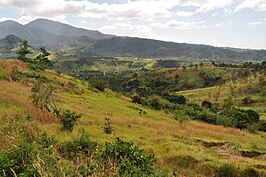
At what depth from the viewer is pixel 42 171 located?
636cm

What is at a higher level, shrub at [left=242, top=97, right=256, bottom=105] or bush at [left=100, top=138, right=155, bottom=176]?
bush at [left=100, top=138, right=155, bottom=176]

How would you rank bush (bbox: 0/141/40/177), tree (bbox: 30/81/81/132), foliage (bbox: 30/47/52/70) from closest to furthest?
bush (bbox: 0/141/40/177) → tree (bbox: 30/81/81/132) → foliage (bbox: 30/47/52/70)

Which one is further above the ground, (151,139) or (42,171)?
(42,171)

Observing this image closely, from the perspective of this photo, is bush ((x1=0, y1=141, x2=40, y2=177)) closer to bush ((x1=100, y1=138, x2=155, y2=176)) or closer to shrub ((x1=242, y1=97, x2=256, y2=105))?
bush ((x1=100, y1=138, x2=155, y2=176))

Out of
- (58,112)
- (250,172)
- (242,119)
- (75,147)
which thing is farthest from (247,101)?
(75,147)

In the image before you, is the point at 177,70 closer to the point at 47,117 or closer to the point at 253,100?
the point at 253,100

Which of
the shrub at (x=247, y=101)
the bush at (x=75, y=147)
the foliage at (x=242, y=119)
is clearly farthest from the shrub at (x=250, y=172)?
the shrub at (x=247, y=101)

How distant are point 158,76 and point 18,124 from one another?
144861 millimetres

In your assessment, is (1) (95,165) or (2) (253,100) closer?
(1) (95,165)

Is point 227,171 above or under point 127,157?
under

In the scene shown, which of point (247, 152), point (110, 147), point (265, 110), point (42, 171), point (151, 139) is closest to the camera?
point (42, 171)

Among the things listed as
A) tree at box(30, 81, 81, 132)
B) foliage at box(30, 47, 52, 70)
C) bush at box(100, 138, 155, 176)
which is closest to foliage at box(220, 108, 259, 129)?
tree at box(30, 81, 81, 132)

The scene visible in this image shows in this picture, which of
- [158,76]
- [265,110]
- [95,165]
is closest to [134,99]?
[95,165]

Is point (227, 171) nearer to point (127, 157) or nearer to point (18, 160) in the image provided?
point (127, 157)
